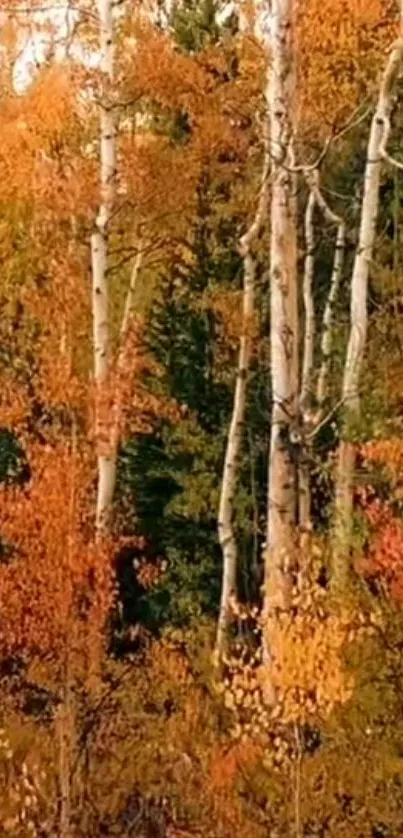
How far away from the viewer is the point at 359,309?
39.5 ft

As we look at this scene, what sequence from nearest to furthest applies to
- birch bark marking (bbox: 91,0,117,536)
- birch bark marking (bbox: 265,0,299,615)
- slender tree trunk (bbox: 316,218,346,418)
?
birch bark marking (bbox: 265,0,299,615) < birch bark marking (bbox: 91,0,117,536) < slender tree trunk (bbox: 316,218,346,418)

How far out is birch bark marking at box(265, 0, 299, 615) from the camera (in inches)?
399

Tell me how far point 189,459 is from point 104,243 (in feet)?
10.8

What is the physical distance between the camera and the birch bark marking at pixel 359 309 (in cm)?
1187

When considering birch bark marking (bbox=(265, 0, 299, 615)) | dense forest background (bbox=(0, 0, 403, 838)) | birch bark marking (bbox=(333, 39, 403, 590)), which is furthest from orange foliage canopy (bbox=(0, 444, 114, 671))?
birch bark marking (bbox=(265, 0, 299, 615))

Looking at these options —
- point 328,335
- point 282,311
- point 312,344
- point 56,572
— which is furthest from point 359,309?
point 56,572

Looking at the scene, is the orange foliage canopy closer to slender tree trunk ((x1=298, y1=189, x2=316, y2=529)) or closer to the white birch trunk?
slender tree trunk ((x1=298, y1=189, x2=316, y2=529))

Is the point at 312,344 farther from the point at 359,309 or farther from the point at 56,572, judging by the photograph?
the point at 56,572

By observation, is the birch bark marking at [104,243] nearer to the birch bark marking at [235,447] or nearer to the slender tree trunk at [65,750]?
the birch bark marking at [235,447]

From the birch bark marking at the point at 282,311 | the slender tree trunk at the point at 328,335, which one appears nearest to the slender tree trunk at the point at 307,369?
the slender tree trunk at the point at 328,335

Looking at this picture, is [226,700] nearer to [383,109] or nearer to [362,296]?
[362,296]

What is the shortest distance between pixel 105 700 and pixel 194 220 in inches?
244

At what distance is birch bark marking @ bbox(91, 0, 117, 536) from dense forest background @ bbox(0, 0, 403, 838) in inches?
1.3

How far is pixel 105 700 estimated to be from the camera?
12555mm
